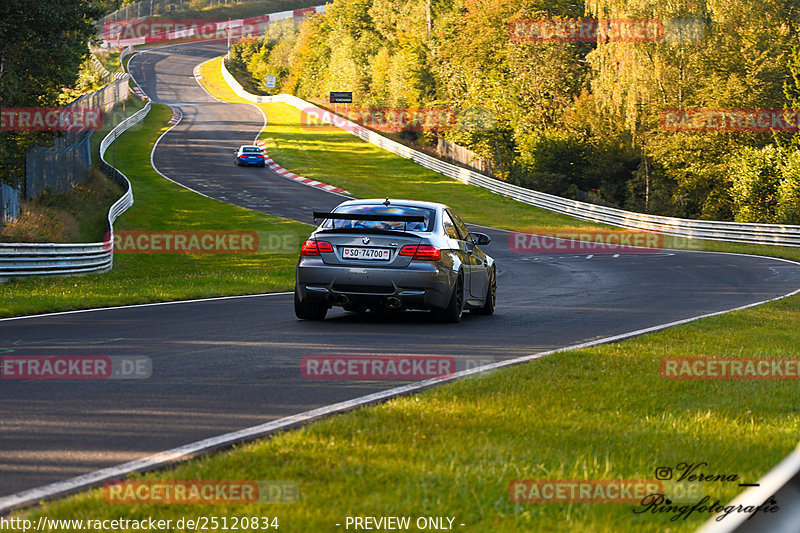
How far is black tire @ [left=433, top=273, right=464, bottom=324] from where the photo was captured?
12.1m

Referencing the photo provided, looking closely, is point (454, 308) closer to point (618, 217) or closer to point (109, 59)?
point (618, 217)

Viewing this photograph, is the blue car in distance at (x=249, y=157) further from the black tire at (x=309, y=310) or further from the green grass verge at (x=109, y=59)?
the green grass verge at (x=109, y=59)

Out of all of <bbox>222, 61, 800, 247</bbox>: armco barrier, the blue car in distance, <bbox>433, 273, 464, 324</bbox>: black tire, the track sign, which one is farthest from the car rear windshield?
the track sign

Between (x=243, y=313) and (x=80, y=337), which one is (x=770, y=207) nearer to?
(x=243, y=313)

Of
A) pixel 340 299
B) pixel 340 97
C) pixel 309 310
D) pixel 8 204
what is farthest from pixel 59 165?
pixel 340 97

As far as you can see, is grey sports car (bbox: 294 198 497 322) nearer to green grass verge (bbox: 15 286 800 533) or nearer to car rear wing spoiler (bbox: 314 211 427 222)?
car rear wing spoiler (bbox: 314 211 427 222)

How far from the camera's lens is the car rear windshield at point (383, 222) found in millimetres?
11883

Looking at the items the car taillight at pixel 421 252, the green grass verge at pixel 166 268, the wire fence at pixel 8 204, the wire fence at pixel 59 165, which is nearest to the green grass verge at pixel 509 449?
the car taillight at pixel 421 252

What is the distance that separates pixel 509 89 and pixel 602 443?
66543 mm

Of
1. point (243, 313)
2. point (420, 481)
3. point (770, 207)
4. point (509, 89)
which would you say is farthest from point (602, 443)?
point (509, 89)

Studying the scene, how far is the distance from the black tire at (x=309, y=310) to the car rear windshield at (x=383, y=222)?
1.05 m

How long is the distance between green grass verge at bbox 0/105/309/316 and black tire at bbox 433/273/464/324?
586cm

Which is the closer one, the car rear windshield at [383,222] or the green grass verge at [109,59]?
the car rear windshield at [383,222]

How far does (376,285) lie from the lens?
452 inches
